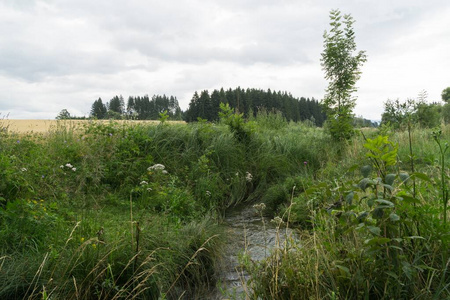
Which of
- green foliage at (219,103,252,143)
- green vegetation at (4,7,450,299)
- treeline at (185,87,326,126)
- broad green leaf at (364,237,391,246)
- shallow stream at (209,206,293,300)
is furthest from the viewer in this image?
treeline at (185,87,326,126)

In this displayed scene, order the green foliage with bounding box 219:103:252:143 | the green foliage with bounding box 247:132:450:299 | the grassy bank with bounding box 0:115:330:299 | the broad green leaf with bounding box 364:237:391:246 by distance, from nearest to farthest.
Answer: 1. the broad green leaf with bounding box 364:237:391:246
2. the green foliage with bounding box 247:132:450:299
3. the grassy bank with bounding box 0:115:330:299
4. the green foliage with bounding box 219:103:252:143

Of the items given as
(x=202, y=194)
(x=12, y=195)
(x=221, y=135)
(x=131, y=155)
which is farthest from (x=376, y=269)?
(x=221, y=135)

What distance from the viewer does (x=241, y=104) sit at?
1655cm

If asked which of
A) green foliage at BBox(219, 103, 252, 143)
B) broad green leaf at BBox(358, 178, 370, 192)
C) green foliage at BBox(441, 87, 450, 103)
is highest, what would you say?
green foliage at BBox(441, 87, 450, 103)

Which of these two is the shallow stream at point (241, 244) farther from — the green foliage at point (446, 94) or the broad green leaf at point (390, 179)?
the green foliage at point (446, 94)

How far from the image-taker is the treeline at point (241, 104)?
15448 mm

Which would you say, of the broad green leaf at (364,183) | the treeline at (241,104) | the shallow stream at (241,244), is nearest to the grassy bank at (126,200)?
the shallow stream at (241,244)

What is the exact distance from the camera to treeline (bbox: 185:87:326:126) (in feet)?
50.7

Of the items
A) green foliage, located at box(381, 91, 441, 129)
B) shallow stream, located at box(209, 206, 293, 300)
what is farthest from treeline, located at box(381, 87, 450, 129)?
shallow stream, located at box(209, 206, 293, 300)

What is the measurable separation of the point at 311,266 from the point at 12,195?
3.24 metres

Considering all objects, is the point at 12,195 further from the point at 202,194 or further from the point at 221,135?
the point at 221,135

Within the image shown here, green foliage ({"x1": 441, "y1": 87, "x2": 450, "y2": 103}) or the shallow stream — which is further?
green foliage ({"x1": 441, "y1": 87, "x2": 450, "y2": 103})

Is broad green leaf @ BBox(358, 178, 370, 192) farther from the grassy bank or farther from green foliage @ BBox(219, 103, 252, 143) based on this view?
green foliage @ BBox(219, 103, 252, 143)

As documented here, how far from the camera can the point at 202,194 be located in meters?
5.80
